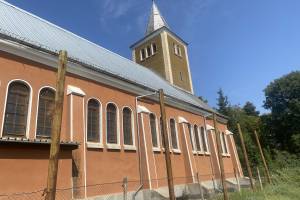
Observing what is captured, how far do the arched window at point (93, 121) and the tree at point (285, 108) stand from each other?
35922 millimetres

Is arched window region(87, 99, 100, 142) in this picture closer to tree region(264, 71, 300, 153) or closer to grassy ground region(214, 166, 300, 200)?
grassy ground region(214, 166, 300, 200)

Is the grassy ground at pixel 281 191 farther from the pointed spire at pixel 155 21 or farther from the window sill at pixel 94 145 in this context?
the pointed spire at pixel 155 21

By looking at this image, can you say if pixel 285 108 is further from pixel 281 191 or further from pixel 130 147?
pixel 130 147

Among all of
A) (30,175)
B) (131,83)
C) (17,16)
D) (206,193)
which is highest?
(17,16)

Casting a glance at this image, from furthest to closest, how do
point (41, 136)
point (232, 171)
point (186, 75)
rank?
point (186, 75)
point (232, 171)
point (41, 136)

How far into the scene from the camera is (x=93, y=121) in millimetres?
14930

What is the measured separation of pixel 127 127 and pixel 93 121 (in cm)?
279

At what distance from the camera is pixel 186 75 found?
33.6 m

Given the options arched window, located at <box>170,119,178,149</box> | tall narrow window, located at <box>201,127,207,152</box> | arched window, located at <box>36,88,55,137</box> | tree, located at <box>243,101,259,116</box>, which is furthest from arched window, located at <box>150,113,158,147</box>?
tree, located at <box>243,101,259,116</box>

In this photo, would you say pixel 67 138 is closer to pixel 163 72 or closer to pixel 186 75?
pixel 163 72

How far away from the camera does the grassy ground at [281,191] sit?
13125mm

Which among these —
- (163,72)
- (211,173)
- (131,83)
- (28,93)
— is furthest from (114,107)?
(163,72)

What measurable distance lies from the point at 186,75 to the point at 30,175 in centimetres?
2588

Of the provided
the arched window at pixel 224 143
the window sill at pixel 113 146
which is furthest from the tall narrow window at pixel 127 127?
the arched window at pixel 224 143
